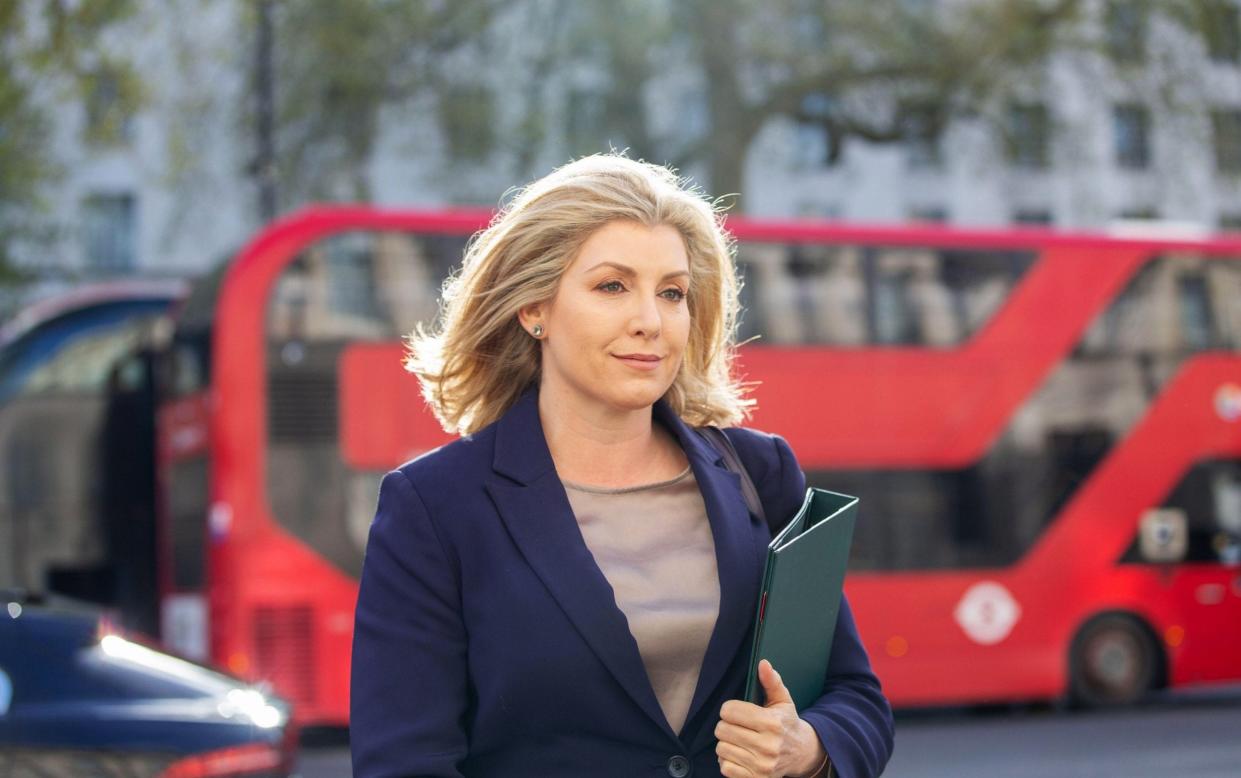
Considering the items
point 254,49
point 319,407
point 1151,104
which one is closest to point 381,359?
point 319,407

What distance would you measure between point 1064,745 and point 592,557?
1070 centimetres

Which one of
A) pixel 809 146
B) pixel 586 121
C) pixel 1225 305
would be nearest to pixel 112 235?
pixel 809 146

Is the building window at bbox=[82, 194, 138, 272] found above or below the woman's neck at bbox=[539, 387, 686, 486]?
above

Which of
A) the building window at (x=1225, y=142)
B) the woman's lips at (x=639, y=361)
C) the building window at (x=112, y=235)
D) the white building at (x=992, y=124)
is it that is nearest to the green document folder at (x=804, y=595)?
the woman's lips at (x=639, y=361)

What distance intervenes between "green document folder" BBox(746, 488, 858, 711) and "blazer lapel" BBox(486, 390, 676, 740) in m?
0.17

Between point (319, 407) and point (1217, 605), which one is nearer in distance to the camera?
point (319, 407)

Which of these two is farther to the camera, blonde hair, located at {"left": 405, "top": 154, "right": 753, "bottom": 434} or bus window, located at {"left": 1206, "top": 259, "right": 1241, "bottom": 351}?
bus window, located at {"left": 1206, "top": 259, "right": 1241, "bottom": 351}

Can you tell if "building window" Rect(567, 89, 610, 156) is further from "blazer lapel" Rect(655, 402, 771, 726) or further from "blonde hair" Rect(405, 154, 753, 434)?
"blazer lapel" Rect(655, 402, 771, 726)

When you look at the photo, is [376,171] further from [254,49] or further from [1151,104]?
[1151,104]

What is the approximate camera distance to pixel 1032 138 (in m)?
21.0

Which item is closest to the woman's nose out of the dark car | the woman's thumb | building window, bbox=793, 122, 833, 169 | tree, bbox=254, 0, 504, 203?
Answer: the woman's thumb

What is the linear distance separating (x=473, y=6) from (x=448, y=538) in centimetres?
1850

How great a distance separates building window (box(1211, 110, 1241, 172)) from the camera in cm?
2005

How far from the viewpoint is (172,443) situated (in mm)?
13297
